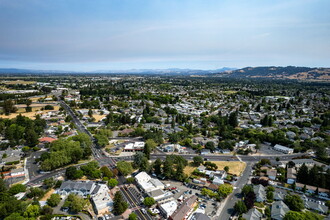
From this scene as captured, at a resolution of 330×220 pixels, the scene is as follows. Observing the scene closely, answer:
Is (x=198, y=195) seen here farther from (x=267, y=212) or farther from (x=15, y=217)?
(x=15, y=217)

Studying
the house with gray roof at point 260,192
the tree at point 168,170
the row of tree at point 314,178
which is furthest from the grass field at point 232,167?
the row of tree at point 314,178

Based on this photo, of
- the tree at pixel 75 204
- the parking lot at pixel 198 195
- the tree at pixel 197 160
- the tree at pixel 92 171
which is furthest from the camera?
the tree at pixel 197 160

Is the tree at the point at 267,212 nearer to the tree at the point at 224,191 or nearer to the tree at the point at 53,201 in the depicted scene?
the tree at the point at 224,191

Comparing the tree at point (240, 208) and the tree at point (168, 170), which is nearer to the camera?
the tree at point (240, 208)

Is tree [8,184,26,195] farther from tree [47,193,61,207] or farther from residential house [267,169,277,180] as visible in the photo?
residential house [267,169,277,180]

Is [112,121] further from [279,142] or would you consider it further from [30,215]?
[279,142]

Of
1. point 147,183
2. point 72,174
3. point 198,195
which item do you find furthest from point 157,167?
point 72,174

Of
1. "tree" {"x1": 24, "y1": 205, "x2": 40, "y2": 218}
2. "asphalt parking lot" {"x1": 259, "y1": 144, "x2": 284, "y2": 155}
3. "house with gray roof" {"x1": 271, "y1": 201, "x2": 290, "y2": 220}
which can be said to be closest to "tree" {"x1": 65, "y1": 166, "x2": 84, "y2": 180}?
"tree" {"x1": 24, "y1": 205, "x2": 40, "y2": 218}

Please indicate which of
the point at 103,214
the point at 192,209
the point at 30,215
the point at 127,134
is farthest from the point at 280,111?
the point at 30,215

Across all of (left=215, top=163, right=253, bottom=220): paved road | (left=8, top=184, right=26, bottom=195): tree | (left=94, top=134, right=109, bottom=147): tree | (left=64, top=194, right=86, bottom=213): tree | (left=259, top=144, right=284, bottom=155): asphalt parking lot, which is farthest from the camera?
(left=259, top=144, right=284, bottom=155): asphalt parking lot
